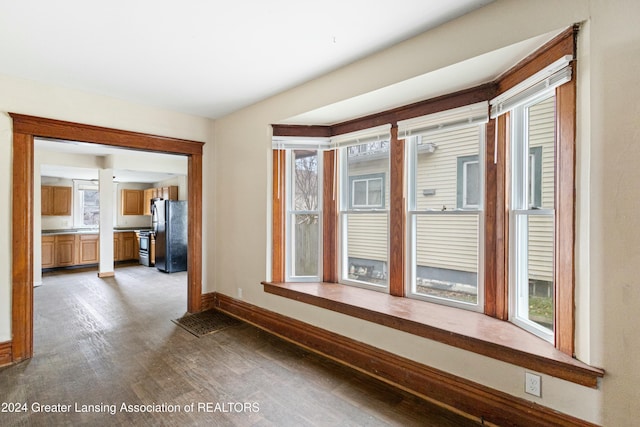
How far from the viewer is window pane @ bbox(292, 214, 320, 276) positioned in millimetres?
3340

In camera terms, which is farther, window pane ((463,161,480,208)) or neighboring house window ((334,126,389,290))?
neighboring house window ((334,126,389,290))

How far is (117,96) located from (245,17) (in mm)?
2154

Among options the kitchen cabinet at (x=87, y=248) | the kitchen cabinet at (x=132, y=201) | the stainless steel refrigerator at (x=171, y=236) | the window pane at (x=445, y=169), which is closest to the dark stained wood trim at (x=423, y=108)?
the window pane at (x=445, y=169)

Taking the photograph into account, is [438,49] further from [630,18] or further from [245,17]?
[245,17]

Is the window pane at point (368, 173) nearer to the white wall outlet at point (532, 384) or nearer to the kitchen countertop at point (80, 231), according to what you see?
the white wall outlet at point (532, 384)

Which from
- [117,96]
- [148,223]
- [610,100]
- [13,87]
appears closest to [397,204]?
[610,100]

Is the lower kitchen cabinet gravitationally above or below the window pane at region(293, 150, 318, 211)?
below

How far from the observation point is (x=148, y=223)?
9.02 meters

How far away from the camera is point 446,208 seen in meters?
→ 2.53

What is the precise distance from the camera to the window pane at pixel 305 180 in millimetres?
3332

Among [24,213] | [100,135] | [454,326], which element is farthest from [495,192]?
[24,213]

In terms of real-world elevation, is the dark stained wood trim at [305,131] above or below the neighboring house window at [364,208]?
above

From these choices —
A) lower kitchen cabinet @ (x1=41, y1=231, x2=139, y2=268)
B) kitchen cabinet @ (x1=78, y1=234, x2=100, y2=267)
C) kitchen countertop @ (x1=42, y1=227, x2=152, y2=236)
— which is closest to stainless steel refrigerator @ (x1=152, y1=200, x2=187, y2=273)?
lower kitchen cabinet @ (x1=41, y1=231, x2=139, y2=268)

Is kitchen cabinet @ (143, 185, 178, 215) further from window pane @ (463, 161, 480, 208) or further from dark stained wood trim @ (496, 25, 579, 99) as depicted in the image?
dark stained wood trim @ (496, 25, 579, 99)
